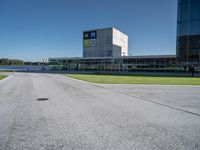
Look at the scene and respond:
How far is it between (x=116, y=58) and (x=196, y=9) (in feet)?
84.1

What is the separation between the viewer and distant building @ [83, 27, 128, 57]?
199 feet

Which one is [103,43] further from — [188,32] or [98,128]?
[98,128]

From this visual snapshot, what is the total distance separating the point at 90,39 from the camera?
64938 millimetres

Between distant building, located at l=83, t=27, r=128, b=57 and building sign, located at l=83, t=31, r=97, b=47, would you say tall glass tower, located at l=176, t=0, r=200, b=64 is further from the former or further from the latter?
building sign, located at l=83, t=31, r=97, b=47

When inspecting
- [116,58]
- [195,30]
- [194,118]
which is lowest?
[194,118]

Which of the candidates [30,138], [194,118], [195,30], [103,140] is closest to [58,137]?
[30,138]

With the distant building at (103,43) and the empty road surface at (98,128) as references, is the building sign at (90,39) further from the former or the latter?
the empty road surface at (98,128)

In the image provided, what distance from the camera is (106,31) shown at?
61031 millimetres

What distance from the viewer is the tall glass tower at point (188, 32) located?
40.2 metres

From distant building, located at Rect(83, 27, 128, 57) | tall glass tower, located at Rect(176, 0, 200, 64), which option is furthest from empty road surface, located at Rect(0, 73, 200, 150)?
distant building, located at Rect(83, 27, 128, 57)

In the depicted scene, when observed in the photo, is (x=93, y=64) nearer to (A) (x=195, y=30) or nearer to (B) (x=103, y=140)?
(A) (x=195, y=30)

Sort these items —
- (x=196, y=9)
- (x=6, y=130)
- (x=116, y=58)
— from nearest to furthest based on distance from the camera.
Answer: (x=6, y=130) → (x=196, y=9) → (x=116, y=58)

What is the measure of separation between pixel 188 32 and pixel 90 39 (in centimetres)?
3562

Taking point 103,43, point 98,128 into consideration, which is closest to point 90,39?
point 103,43
